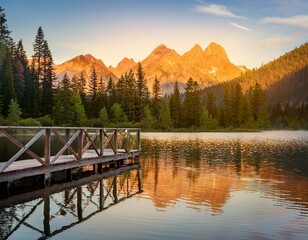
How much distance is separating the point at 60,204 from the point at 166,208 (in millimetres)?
4202

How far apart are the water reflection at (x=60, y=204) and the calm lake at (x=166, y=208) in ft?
0.09

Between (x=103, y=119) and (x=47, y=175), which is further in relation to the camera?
(x=103, y=119)

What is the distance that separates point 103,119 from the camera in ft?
333

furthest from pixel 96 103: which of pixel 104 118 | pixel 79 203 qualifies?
pixel 79 203

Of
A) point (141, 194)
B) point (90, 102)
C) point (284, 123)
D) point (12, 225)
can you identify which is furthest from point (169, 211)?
point (284, 123)

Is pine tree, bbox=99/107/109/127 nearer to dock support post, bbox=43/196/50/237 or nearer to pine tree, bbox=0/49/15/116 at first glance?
pine tree, bbox=0/49/15/116

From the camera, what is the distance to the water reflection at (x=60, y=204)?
12.1m

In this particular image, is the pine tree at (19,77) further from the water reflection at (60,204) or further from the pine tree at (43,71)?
the water reflection at (60,204)

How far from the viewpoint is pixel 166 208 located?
48.7 ft

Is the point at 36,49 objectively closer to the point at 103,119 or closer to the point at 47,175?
the point at 103,119

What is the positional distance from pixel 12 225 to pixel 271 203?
9.98 m

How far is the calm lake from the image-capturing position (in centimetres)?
1175

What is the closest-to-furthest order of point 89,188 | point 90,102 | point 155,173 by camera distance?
1. point 89,188
2. point 155,173
3. point 90,102

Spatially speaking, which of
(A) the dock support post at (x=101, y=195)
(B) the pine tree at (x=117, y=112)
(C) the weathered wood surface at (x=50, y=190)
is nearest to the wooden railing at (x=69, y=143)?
(C) the weathered wood surface at (x=50, y=190)
